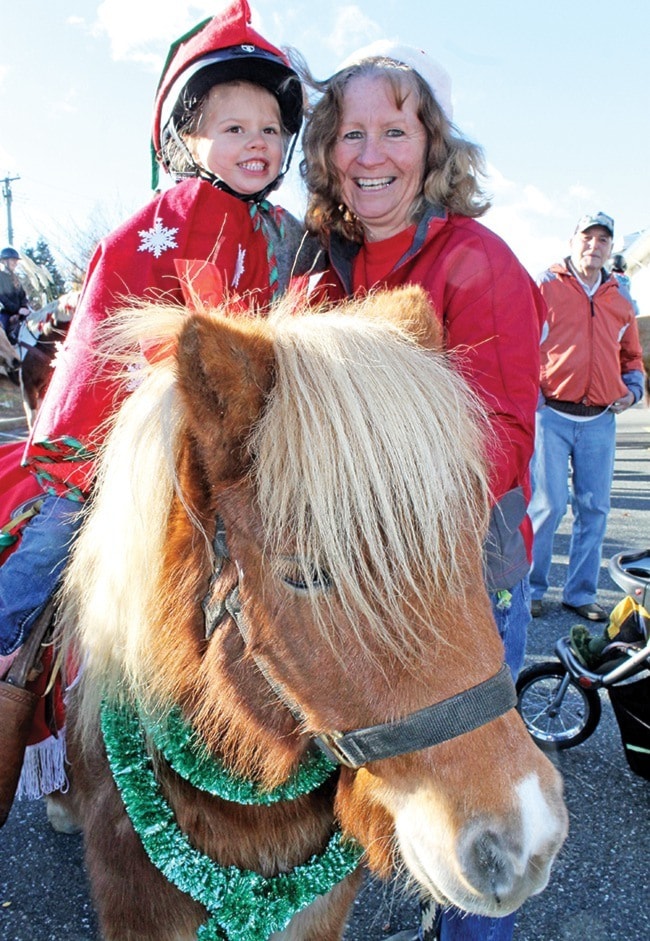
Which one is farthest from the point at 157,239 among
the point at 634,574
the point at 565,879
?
the point at 565,879

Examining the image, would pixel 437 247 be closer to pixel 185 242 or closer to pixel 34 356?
pixel 185 242

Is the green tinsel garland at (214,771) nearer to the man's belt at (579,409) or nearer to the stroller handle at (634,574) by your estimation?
the stroller handle at (634,574)

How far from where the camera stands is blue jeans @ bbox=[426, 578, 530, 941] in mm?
1804

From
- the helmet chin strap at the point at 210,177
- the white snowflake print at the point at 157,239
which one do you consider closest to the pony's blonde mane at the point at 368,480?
the white snowflake print at the point at 157,239

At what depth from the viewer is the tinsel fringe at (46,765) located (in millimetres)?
1940

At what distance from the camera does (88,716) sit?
1.69 m

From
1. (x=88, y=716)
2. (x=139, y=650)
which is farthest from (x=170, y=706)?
(x=88, y=716)

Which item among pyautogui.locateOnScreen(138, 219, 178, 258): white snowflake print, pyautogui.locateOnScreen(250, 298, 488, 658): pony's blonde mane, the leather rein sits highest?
pyautogui.locateOnScreen(138, 219, 178, 258): white snowflake print

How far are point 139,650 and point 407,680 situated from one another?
0.61 meters

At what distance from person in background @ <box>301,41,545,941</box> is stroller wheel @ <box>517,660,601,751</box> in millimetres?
1499

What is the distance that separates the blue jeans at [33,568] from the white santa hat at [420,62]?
5.32 ft

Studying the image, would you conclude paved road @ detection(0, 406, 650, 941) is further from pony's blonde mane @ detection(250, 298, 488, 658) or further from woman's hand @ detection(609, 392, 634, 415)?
woman's hand @ detection(609, 392, 634, 415)

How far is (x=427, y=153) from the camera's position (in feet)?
6.71

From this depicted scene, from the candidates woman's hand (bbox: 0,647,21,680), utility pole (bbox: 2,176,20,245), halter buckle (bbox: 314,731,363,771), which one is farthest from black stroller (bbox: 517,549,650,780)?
utility pole (bbox: 2,176,20,245)
